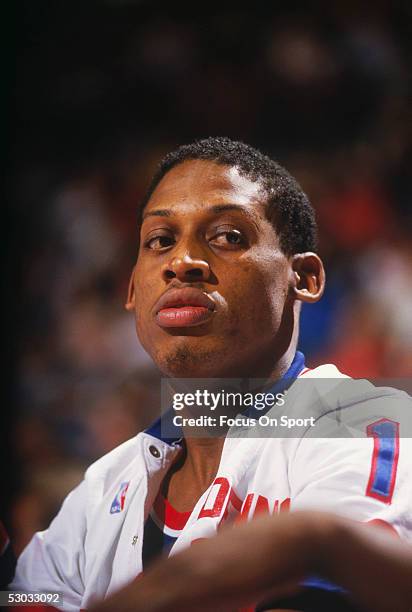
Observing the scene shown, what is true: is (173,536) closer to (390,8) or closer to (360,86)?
(360,86)

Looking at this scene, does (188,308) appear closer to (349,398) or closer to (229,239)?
(229,239)

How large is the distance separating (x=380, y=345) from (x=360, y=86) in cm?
58

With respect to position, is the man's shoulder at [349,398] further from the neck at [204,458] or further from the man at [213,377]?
the neck at [204,458]

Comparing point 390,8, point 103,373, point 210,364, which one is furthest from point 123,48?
point 210,364

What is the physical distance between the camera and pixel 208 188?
128cm

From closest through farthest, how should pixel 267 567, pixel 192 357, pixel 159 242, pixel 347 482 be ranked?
pixel 267 567 → pixel 347 482 → pixel 192 357 → pixel 159 242

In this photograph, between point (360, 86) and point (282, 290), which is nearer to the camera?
point (282, 290)

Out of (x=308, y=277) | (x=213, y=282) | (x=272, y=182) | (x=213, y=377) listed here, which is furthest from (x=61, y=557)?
(x=272, y=182)

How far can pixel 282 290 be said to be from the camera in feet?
4.20

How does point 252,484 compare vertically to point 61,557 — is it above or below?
above

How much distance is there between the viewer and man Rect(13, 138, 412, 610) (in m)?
1.08

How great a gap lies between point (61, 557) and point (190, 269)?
2.02 ft

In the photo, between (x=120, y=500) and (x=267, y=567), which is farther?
(x=120, y=500)

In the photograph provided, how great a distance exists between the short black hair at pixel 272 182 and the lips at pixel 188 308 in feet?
0.69
